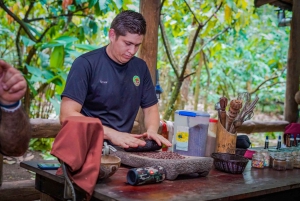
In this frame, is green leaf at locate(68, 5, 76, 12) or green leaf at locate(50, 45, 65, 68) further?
green leaf at locate(68, 5, 76, 12)

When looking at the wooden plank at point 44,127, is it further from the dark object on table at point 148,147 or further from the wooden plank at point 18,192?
the dark object on table at point 148,147

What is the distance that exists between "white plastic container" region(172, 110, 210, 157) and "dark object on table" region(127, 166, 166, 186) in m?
0.61

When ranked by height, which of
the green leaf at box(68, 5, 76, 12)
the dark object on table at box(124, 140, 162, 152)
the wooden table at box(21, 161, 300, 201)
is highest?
the green leaf at box(68, 5, 76, 12)

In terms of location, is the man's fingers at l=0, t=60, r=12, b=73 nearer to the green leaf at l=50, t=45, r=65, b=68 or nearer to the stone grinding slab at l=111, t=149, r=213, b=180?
the stone grinding slab at l=111, t=149, r=213, b=180

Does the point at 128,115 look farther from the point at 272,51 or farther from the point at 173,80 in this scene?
the point at 272,51

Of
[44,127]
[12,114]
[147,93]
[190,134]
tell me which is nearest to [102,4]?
[44,127]

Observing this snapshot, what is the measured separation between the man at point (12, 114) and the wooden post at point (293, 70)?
500 cm

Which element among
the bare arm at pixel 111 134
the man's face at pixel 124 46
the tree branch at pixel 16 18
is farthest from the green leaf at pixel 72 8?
the bare arm at pixel 111 134

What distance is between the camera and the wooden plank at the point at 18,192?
12.0 ft

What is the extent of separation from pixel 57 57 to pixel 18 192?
85.2 inches

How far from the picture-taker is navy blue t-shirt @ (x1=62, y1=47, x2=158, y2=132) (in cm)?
274

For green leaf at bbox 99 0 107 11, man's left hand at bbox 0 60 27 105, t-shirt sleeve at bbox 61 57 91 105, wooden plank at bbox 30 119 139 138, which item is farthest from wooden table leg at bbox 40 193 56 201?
green leaf at bbox 99 0 107 11

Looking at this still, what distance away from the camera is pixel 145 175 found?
7.06ft

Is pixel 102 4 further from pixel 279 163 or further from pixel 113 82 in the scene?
pixel 279 163
